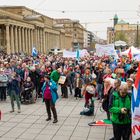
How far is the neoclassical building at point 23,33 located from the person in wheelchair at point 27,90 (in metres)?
A: 53.5

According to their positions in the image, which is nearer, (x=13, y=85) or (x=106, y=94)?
(x=106, y=94)

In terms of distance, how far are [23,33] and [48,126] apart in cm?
7750

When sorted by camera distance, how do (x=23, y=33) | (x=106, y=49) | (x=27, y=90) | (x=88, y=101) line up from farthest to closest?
(x=23, y=33), (x=106, y=49), (x=27, y=90), (x=88, y=101)

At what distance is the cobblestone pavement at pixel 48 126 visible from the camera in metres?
10.2

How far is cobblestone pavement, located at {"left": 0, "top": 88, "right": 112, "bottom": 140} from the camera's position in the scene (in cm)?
1020

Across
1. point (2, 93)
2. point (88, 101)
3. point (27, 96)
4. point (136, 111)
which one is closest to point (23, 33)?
point (2, 93)

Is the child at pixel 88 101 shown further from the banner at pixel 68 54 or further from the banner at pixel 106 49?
the banner at pixel 68 54

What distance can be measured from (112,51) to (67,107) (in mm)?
10828

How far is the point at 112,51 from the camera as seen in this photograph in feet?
81.7

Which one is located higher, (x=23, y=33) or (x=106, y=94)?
(x=23, y=33)

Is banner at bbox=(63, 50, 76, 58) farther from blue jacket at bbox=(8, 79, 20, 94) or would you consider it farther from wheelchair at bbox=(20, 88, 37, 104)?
blue jacket at bbox=(8, 79, 20, 94)

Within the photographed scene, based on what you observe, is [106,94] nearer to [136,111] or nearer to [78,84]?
[136,111]

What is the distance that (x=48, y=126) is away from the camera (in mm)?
11391

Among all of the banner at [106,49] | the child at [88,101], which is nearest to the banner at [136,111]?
the child at [88,101]
